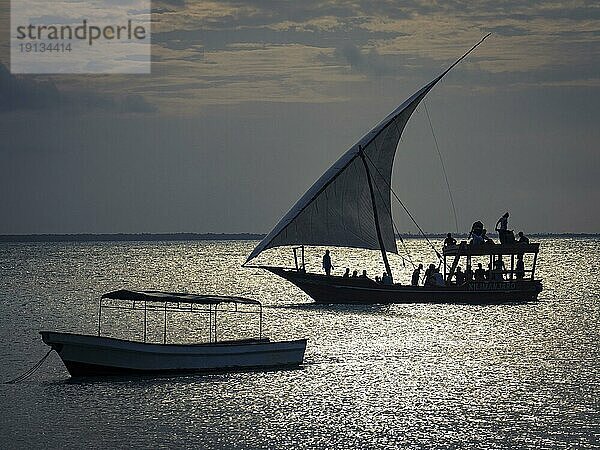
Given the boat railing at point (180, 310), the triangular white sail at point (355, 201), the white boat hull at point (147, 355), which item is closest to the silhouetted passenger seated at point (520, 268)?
the triangular white sail at point (355, 201)

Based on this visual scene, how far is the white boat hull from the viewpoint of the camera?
1305 inches

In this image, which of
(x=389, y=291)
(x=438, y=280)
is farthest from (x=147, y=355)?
(x=438, y=280)

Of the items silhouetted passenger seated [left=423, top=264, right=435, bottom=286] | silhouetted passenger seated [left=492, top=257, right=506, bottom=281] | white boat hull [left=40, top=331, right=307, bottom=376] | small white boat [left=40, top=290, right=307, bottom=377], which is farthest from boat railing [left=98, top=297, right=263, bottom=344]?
silhouetted passenger seated [left=492, top=257, right=506, bottom=281]

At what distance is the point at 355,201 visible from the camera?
58656mm

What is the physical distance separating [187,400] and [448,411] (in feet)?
24.0

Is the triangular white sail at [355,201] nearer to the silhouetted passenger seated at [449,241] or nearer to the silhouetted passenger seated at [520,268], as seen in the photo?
the silhouetted passenger seated at [449,241]

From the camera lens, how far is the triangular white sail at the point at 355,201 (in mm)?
56031

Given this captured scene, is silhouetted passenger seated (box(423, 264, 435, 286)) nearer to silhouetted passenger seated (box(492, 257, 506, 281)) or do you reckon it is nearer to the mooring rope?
silhouetted passenger seated (box(492, 257, 506, 281))

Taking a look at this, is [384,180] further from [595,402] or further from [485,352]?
[595,402]

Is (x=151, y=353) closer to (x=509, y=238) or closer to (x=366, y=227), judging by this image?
(x=366, y=227)

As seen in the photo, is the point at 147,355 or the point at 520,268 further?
the point at 520,268

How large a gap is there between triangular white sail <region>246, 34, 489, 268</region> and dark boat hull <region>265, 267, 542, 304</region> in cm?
222

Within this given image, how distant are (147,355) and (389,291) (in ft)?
87.2

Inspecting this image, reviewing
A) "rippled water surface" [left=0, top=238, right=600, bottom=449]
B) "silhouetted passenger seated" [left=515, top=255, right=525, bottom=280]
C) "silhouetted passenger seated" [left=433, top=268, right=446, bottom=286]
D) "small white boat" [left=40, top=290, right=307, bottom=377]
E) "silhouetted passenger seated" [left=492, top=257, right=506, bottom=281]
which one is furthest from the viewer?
"silhouetted passenger seated" [left=492, top=257, right=506, bottom=281]
